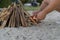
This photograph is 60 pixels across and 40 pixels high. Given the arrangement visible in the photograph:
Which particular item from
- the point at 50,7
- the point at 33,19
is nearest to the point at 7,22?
the point at 33,19

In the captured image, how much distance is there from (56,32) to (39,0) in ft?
29.6

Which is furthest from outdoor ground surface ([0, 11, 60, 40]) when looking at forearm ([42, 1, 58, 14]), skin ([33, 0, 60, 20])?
forearm ([42, 1, 58, 14])

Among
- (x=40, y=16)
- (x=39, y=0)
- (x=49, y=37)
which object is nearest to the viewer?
(x=49, y=37)

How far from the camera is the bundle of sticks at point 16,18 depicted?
16.1 ft

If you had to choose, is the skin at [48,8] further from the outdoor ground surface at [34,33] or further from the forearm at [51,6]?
the outdoor ground surface at [34,33]

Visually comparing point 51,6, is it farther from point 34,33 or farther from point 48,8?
point 34,33

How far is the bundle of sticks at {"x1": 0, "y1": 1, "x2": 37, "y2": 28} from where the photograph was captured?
16.1 feet

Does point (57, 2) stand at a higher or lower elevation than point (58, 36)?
higher

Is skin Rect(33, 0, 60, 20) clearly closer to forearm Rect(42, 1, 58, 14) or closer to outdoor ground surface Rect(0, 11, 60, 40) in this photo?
forearm Rect(42, 1, 58, 14)

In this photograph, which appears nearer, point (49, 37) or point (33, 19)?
point (49, 37)

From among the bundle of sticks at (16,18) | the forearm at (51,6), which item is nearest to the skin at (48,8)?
the forearm at (51,6)

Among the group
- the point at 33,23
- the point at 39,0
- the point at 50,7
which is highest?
the point at 50,7

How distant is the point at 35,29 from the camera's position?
4.59m

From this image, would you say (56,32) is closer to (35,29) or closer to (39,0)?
(35,29)
